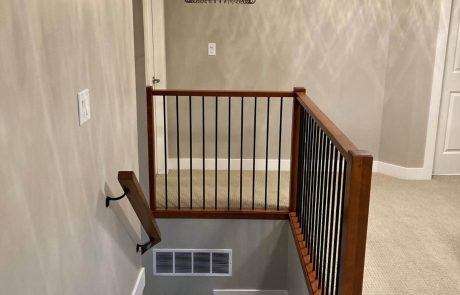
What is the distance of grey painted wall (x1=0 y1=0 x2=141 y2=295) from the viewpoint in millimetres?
1207

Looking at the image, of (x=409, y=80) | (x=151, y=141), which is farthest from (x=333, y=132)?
(x=409, y=80)

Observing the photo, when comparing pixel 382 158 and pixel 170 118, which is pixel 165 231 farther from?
pixel 382 158

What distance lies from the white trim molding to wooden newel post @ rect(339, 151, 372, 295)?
107 inches

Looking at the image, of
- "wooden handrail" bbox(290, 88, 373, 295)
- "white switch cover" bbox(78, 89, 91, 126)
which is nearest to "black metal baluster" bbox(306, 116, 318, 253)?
"wooden handrail" bbox(290, 88, 373, 295)

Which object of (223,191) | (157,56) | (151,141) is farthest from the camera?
(157,56)

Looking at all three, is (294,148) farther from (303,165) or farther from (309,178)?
(309,178)

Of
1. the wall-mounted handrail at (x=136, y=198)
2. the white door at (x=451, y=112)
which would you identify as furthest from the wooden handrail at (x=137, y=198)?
the white door at (x=451, y=112)

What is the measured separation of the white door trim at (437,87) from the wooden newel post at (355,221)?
271 cm

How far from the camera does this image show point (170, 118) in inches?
175

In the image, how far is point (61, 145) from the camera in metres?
1.54

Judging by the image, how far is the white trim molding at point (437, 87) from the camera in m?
4.04

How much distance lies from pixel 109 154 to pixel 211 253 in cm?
175

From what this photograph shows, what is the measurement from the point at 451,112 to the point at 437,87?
0.29 meters

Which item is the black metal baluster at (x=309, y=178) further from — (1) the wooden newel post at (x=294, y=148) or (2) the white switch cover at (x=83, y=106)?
(2) the white switch cover at (x=83, y=106)
